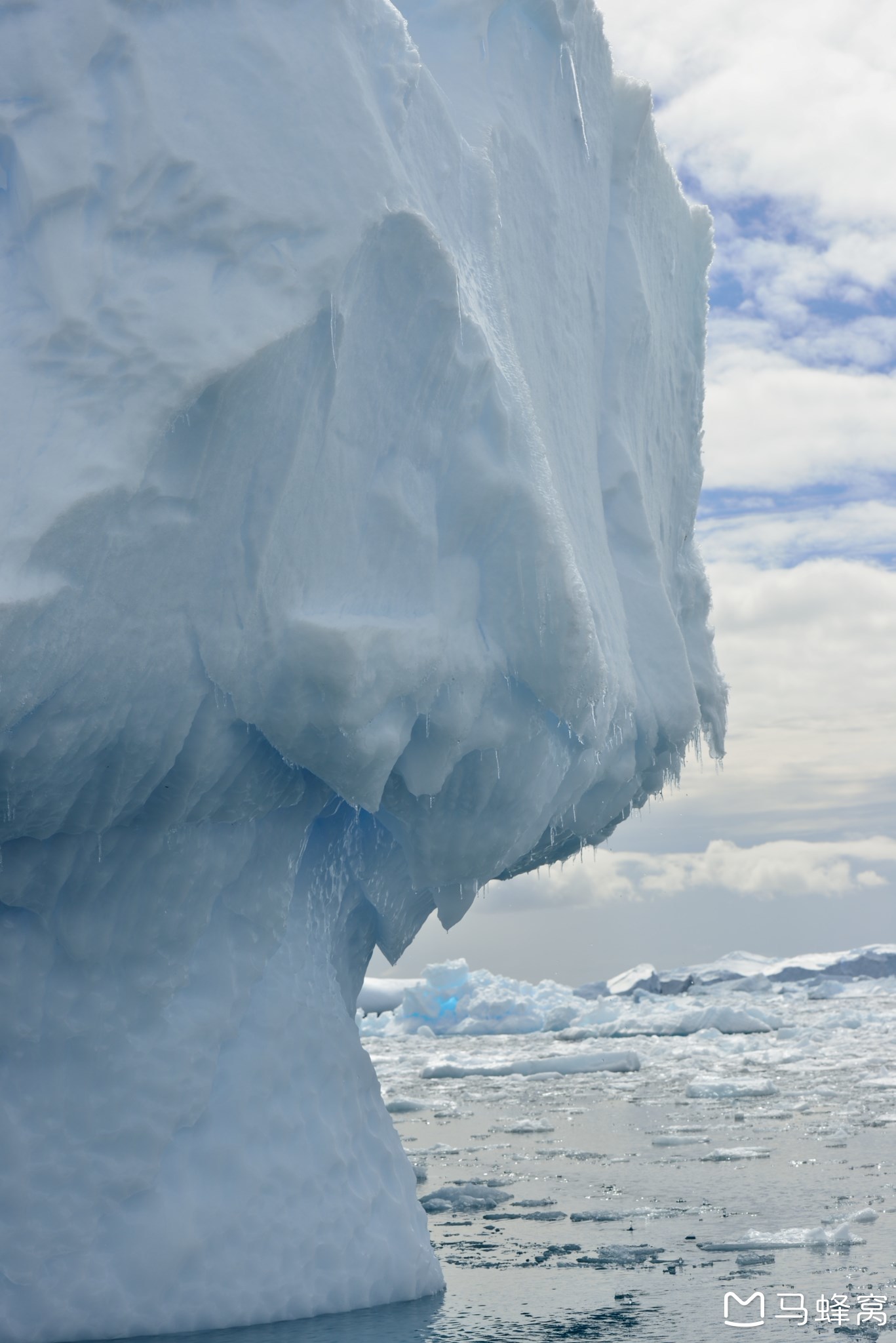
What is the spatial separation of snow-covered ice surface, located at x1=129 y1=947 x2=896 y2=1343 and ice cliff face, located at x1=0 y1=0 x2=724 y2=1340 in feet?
2.41

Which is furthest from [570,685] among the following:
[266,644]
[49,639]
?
[49,639]

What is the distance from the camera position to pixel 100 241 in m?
4.28

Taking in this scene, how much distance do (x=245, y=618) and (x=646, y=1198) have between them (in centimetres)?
487

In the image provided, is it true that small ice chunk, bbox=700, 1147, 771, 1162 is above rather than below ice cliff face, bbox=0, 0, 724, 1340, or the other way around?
below

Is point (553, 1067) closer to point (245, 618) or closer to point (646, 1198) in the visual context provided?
point (646, 1198)

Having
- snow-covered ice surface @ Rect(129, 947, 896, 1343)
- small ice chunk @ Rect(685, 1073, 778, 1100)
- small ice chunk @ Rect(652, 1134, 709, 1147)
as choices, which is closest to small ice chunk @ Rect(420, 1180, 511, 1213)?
snow-covered ice surface @ Rect(129, 947, 896, 1343)

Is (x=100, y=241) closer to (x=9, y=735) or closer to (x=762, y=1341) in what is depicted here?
(x=9, y=735)

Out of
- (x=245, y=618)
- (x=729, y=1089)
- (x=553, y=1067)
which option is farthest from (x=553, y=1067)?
(x=245, y=618)

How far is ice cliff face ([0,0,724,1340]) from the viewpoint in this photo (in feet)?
A: 13.8

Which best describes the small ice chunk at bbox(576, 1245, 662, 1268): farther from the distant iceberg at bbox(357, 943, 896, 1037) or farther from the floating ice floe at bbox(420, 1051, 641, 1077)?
the distant iceberg at bbox(357, 943, 896, 1037)

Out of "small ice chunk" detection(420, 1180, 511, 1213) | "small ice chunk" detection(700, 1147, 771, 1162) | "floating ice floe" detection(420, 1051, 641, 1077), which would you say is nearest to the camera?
"small ice chunk" detection(420, 1180, 511, 1213)

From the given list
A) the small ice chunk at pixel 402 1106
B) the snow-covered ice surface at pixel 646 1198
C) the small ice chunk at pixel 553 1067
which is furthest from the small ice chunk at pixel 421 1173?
the small ice chunk at pixel 553 1067

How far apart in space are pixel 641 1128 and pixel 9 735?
8255mm

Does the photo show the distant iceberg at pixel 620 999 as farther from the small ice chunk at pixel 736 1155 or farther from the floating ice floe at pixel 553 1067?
the small ice chunk at pixel 736 1155
